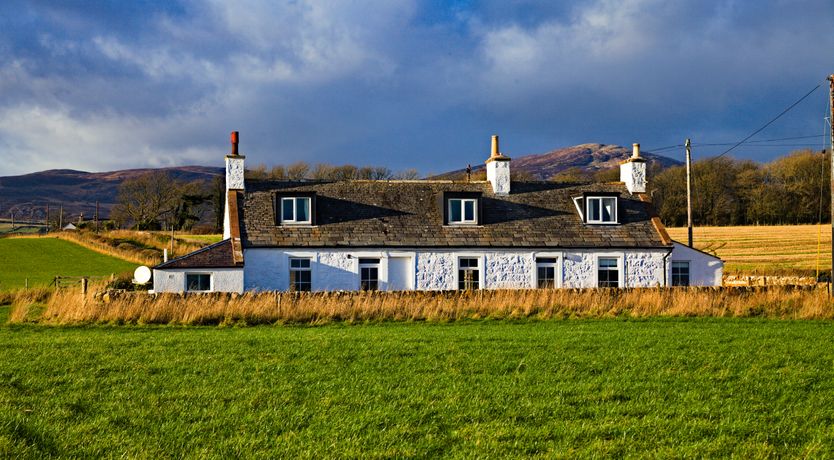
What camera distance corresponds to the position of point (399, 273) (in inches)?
1162

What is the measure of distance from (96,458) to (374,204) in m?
24.9

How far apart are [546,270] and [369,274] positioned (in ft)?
23.6

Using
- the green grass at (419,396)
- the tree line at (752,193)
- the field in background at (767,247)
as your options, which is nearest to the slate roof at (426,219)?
the field in background at (767,247)

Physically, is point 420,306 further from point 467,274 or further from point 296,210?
point 296,210

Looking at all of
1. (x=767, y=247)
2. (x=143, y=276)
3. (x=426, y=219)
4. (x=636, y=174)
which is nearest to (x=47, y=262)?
(x=143, y=276)

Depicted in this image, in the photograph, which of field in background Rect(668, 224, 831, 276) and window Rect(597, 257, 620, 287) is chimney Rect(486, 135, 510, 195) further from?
field in background Rect(668, 224, 831, 276)

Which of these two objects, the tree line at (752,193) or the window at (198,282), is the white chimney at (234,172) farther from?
the tree line at (752,193)

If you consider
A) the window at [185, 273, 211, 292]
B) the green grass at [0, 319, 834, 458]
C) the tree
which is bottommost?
the green grass at [0, 319, 834, 458]

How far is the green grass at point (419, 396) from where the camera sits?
7.27 metres

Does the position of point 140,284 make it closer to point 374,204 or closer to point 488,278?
point 374,204

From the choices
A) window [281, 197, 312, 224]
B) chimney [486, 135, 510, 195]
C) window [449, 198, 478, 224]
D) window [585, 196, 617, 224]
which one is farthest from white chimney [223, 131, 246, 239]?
window [585, 196, 617, 224]

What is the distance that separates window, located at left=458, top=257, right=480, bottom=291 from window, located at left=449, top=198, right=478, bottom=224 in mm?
1938

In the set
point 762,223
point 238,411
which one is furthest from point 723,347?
point 762,223

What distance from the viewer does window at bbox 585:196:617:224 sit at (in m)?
31.6
